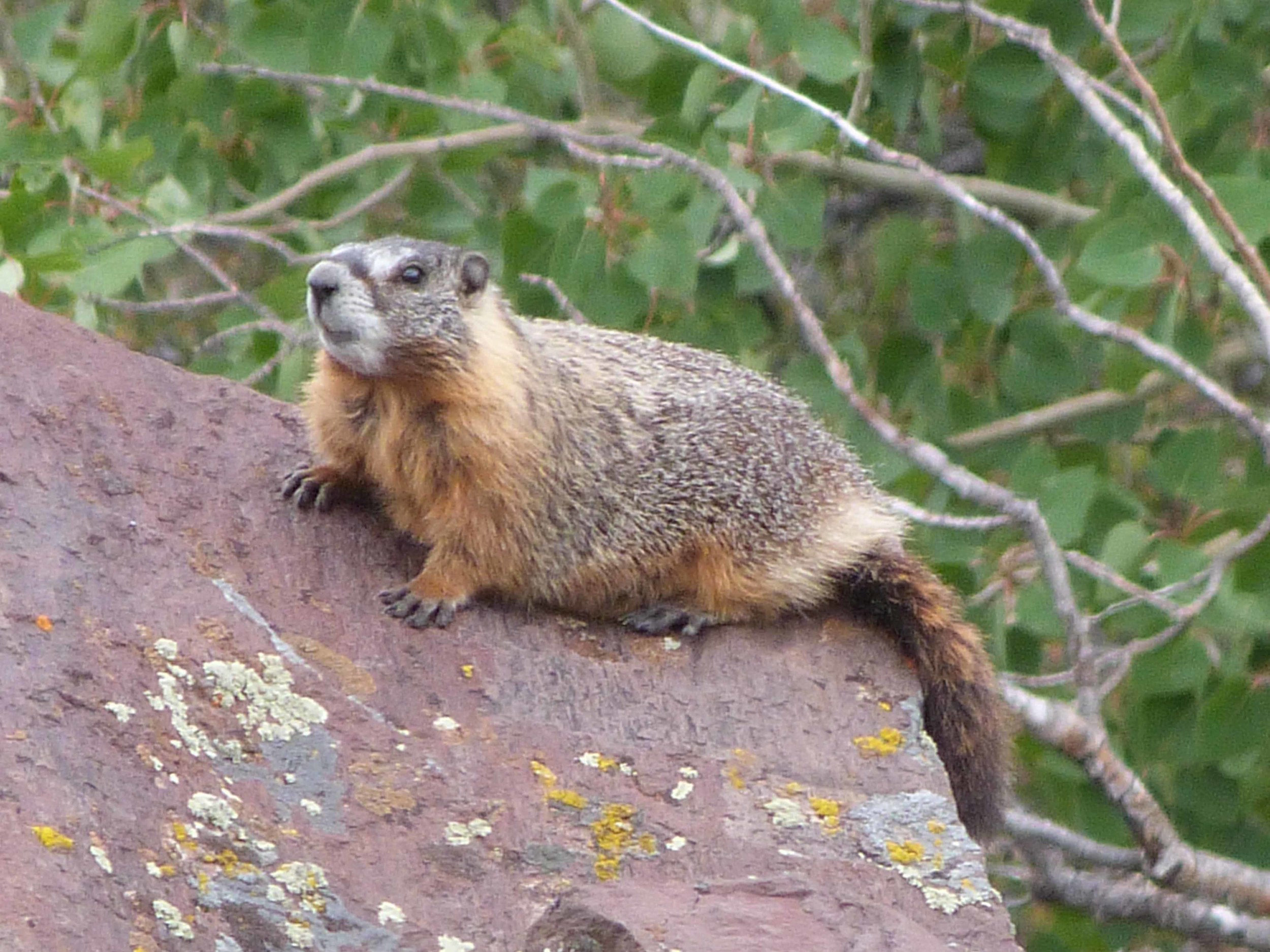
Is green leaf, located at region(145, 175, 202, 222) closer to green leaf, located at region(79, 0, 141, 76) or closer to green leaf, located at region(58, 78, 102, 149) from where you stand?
green leaf, located at region(58, 78, 102, 149)

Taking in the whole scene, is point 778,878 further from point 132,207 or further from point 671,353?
point 132,207

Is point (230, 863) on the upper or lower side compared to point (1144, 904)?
upper

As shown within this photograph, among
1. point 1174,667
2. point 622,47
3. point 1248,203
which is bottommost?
point 1174,667

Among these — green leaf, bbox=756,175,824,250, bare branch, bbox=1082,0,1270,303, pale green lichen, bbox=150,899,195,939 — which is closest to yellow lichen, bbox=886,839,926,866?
pale green lichen, bbox=150,899,195,939

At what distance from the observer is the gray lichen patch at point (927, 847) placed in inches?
159

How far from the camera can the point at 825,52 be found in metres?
6.30

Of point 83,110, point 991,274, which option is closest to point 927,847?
point 991,274

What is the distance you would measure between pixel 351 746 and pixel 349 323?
1.31 metres

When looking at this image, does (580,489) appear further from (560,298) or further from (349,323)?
(560,298)

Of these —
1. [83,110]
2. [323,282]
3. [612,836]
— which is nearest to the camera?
[612,836]

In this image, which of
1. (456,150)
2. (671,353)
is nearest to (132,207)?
(456,150)

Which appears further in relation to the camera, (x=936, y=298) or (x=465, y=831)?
(x=936, y=298)

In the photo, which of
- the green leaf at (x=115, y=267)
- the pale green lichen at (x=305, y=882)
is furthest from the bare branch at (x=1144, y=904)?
the green leaf at (x=115, y=267)

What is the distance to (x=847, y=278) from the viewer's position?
8.95 metres
